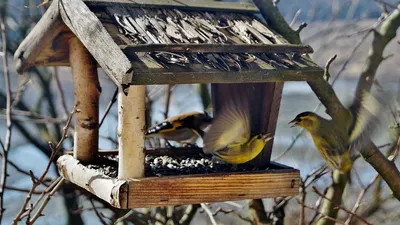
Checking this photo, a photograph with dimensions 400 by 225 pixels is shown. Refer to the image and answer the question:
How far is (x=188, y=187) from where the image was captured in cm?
254

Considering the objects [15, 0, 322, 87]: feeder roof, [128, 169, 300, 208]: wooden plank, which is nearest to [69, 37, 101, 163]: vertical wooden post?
[15, 0, 322, 87]: feeder roof

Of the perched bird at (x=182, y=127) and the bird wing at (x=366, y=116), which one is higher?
the perched bird at (x=182, y=127)

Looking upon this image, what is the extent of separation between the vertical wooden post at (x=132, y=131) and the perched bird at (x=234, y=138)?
0.40 meters

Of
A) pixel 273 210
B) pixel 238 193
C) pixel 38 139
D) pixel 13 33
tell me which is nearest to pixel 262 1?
pixel 238 193

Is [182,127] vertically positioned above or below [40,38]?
below

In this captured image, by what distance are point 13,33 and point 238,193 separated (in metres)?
2.91

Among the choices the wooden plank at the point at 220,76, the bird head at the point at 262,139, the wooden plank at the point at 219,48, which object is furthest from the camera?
the bird head at the point at 262,139

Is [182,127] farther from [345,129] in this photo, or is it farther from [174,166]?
[345,129]

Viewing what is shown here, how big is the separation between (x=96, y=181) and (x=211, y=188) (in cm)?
43

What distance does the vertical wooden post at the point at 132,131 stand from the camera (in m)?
2.54

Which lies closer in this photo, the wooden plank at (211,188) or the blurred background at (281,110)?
the wooden plank at (211,188)

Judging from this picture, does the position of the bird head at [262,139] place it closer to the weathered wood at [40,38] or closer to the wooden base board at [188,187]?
the wooden base board at [188,187]

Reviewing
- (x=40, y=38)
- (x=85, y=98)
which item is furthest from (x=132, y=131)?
(x=40, y=38)

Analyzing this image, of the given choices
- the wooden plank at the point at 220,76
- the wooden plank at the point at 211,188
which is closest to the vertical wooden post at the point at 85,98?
the wooden plank at the point at 211,188
